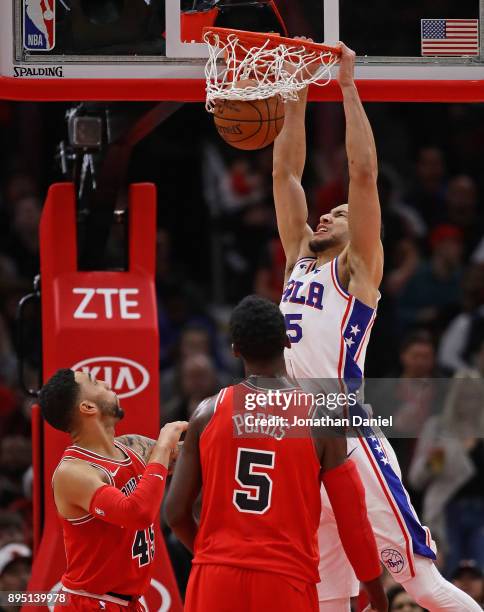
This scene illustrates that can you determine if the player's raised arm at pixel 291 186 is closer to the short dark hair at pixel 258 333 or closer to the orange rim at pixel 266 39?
the orange rim at pixel 266 39

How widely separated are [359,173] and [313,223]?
5.47 metres

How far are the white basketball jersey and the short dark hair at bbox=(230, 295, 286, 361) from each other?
118cm

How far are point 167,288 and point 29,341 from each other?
4.29 ft

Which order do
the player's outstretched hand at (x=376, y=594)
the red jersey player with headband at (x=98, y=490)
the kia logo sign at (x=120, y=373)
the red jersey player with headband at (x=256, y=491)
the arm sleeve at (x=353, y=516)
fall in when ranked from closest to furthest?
the red jersey player with headband at (x=256, y=491), the arm sleeve at (x=353, y=516), the player's outstretched hand at (x=376, y=594), the red jersey player with headband at (x=98, y=490), the kia logo sign at (x=120, y=373)

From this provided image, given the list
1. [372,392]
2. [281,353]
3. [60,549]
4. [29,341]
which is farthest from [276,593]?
[29,341]

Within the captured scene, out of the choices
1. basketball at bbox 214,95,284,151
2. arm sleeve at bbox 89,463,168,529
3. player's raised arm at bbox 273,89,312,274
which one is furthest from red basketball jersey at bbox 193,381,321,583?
player's raised arm at bbox 273,89,312,274

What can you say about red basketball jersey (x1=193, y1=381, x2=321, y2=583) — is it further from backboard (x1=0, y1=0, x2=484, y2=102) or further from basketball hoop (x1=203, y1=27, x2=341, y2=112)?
backboard (x1=0, y1=0, x2=484, y2=102)

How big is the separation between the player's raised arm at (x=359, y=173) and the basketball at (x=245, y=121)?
1.26 feet

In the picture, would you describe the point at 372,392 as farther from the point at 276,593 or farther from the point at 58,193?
the point at 276,593

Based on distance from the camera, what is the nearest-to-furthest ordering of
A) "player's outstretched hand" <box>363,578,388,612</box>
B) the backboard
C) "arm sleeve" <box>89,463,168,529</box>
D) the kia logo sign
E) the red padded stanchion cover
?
1. "player's outstretched hand" <box>363,578,388,612</box>
2. "arm sleeve" <box>89,463,168,529</box>
3. the backboard
4. the red padded stanchion cover
5. the kia logo sign

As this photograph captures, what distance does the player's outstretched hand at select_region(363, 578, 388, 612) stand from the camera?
193 inches

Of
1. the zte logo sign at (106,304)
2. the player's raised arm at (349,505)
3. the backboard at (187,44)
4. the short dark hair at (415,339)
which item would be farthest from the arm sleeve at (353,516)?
the short dark hair at (415,339)

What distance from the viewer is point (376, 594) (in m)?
4.93

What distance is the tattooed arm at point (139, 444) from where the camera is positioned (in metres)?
5.79
